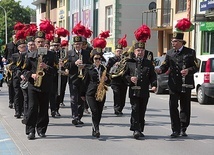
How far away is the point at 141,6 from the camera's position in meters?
40.0

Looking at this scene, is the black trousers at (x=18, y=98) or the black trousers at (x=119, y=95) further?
the black trousers at (x=119, y=95)

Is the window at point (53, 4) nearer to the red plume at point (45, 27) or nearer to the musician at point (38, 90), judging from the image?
the red plume at point (45, 27)

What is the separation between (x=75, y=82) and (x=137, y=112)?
2197mm

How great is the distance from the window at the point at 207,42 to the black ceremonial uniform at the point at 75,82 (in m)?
18.4

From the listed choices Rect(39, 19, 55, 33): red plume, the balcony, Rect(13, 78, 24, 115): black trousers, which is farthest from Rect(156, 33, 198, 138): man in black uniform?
the balcony

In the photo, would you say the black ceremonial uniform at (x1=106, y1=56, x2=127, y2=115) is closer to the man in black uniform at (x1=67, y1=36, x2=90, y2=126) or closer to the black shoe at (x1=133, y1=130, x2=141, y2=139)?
the man in black uniform at (x1=67, y1=36, x2=90, y2=126)

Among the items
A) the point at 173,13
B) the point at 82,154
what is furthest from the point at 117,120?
the point at 173,13

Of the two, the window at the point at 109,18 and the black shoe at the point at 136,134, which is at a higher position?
the window at the point at 109,18

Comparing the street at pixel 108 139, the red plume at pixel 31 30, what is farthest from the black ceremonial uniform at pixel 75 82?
the red plume at pixel 31 30

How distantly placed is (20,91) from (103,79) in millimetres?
3010

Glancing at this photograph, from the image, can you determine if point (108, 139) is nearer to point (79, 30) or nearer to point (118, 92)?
point (79, 30)

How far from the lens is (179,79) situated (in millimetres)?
9125

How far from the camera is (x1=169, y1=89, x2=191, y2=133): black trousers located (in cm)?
917

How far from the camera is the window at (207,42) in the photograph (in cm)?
2796
